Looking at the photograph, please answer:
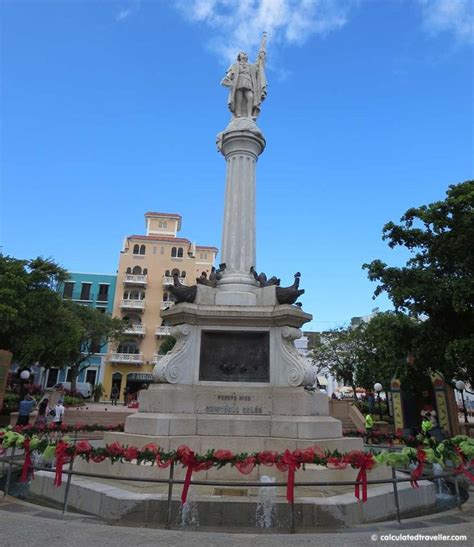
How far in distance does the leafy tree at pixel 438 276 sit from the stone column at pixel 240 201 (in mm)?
8038

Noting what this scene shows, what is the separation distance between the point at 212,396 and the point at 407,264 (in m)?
12.5

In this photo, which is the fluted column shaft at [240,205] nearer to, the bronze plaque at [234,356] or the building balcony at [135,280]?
the bronze plaque at [234,356]

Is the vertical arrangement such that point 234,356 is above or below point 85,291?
below

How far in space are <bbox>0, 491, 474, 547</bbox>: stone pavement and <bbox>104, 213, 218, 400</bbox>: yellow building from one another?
4605 cm

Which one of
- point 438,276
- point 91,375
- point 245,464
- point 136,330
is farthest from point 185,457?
point 91,375

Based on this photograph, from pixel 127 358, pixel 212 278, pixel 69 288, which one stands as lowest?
pixel 212 278

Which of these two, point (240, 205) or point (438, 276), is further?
point (438, 276)

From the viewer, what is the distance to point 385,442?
1611 cm

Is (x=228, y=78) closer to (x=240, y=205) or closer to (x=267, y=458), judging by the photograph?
(x=240, y=205)

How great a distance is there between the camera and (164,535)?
16.9ft

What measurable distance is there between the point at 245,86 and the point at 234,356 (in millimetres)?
8428

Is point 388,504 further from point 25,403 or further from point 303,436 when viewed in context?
point 25,403

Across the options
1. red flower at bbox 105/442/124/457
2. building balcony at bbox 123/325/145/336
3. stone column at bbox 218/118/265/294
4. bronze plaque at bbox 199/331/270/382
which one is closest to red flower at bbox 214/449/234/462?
red flower at bbox 105/442/124/457

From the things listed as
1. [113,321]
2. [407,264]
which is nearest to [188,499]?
[407,264]
